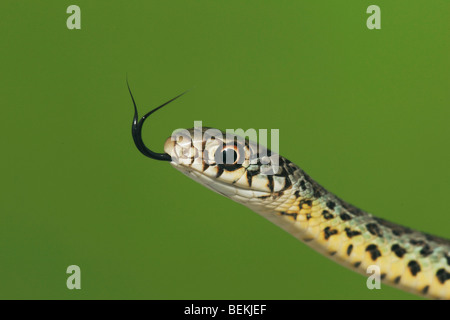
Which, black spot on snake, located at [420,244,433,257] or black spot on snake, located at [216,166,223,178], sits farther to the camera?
black spot on snake, located at [420,244,433,257]

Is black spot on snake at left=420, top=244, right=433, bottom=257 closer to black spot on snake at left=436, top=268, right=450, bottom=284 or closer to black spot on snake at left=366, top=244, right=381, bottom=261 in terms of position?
black spot on snake at left=436, top=268, right=450, bottom=284

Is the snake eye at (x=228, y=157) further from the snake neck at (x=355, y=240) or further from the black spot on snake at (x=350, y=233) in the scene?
the black spot on snake at (x=350, y=233)

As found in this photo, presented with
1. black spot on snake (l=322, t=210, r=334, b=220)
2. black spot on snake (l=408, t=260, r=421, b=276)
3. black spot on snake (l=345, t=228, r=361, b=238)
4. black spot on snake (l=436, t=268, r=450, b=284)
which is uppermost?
black spot on snake (l=322, t=210, r=334, b=220)

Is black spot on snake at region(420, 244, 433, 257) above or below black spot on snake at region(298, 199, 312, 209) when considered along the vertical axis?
below

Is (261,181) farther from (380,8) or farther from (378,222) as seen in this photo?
(380,8)

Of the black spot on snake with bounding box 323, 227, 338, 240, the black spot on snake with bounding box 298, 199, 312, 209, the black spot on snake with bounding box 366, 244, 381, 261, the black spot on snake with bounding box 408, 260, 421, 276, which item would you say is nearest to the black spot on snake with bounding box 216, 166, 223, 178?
the black spot on snake with bounding box 298, 199, 312, 209

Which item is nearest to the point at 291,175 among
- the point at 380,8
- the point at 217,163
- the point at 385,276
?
the point at 217,163

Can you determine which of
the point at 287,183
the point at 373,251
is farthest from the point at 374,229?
the point at 287,183
